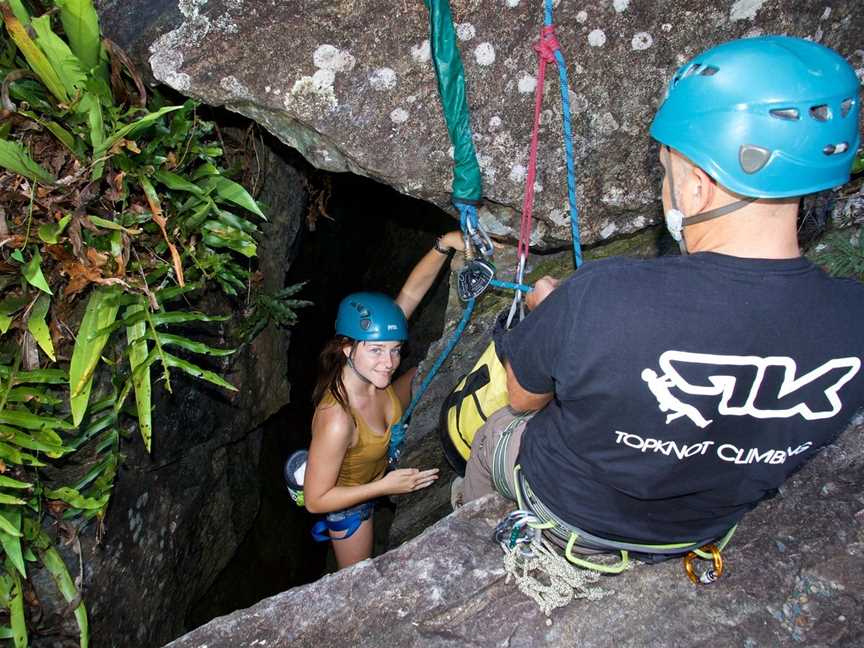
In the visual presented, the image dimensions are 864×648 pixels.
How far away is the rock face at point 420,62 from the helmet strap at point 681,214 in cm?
138

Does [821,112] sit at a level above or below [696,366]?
above

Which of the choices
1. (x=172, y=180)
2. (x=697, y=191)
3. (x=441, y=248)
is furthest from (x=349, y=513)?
(x=697, y=191)

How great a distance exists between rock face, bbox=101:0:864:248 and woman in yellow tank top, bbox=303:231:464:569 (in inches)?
29.2

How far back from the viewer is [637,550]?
245 centimetres

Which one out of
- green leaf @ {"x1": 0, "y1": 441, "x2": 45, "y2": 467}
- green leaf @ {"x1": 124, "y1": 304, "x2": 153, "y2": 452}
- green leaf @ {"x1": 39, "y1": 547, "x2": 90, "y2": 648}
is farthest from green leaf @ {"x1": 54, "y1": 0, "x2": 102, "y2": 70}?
green leaf @ {"x1": 39, "y1": 547, "x2": 90, "y2": 648}

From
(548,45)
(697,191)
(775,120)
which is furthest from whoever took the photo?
(548,45)

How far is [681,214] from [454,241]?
2023mm

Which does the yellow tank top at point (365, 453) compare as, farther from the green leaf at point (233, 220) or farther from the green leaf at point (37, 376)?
the green leaf at point (37, 376)

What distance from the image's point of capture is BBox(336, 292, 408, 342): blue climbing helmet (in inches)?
161

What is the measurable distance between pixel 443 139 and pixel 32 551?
2.69 m

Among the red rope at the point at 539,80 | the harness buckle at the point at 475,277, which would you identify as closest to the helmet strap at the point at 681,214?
the red rope at the point at 539,80

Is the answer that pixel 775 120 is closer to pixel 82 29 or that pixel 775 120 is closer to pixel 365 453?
pixel 82 29

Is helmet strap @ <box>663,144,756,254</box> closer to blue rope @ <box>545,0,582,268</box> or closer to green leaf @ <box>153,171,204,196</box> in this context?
blue rope @ <box>545,0,582,268</box>

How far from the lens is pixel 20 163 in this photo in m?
2.96
